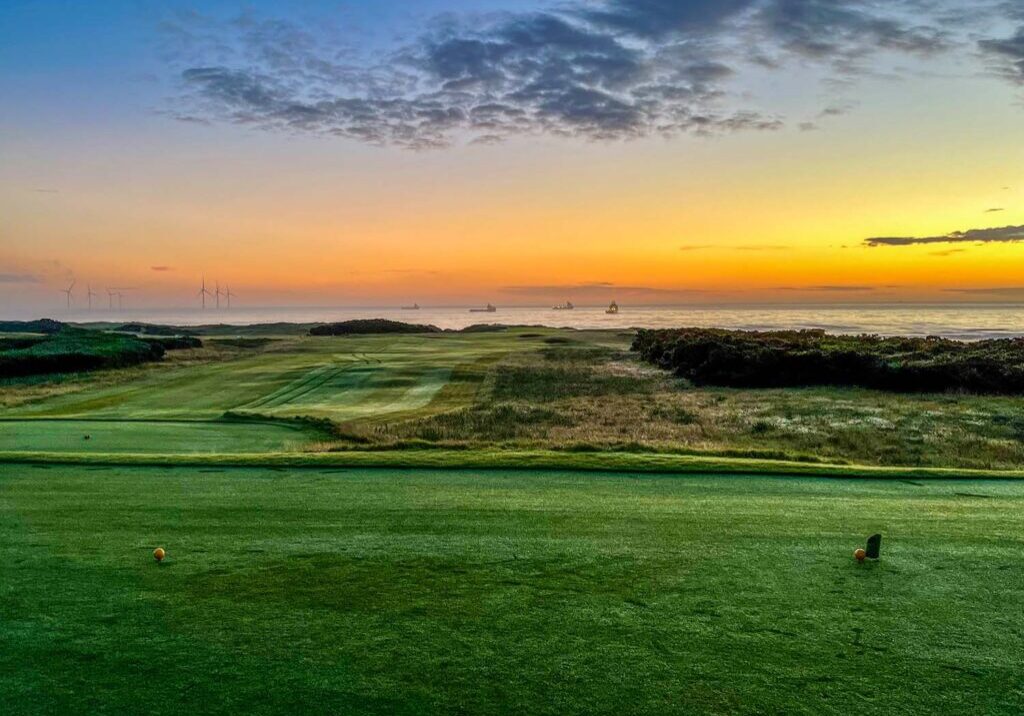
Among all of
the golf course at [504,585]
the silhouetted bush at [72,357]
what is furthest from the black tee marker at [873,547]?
the silhouetted bush at [72,357]

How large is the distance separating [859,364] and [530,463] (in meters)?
23.4

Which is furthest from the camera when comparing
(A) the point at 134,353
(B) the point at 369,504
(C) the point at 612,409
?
(A) the point at 134,353

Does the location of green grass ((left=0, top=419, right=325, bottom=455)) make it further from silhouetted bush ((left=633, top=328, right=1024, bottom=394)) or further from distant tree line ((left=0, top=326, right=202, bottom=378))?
distant tree line ((left=0, top=326, right=202, bottom=378))

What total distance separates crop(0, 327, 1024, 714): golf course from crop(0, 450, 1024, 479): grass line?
0.06m

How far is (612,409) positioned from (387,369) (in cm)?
1687

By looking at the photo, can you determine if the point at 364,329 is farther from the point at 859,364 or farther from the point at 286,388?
the point at 859,364

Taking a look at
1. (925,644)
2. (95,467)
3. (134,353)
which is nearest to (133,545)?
(95,467)

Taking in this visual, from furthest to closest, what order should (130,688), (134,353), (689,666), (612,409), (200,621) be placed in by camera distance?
(134,353), (612,409), (200,621), (689,666), (130,688)

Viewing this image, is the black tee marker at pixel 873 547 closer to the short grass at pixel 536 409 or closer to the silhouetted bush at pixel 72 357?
the short grass at pixel 536 409

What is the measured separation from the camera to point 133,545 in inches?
240

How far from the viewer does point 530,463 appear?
9805 millimetres

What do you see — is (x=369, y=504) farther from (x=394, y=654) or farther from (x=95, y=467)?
(x=95, y=467)

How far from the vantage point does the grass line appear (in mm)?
9328

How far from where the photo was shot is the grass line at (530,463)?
933 cm
